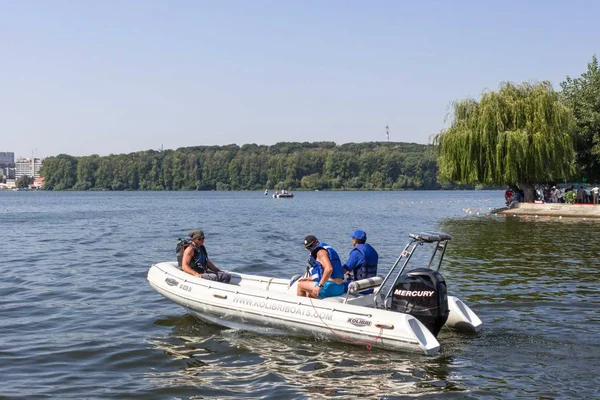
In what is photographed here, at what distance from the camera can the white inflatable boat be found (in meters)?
9.43

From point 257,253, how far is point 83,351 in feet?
44.6

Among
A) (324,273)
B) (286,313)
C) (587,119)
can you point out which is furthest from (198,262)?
(587,119)

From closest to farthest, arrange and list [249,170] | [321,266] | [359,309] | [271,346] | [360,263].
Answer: [359,309] → [271,346] → [321,266] → [360,263] → [249,170]

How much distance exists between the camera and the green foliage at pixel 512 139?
38.9 meters

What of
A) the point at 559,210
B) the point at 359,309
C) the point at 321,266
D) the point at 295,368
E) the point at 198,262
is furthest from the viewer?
the point at 559,210

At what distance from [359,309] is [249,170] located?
15438 cm

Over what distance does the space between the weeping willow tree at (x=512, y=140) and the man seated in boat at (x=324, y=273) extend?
3058 cm

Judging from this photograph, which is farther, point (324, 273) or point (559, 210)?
point (559, 210)

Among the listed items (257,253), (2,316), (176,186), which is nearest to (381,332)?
(2,316)

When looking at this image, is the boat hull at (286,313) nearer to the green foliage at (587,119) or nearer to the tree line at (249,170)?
the green foliage at (587,119)

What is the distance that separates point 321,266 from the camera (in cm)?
1069

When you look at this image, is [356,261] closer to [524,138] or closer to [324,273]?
[324,273]

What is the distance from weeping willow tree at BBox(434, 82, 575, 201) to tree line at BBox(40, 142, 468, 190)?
103 m

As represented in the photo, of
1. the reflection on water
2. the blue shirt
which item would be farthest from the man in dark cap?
the blue shirt
